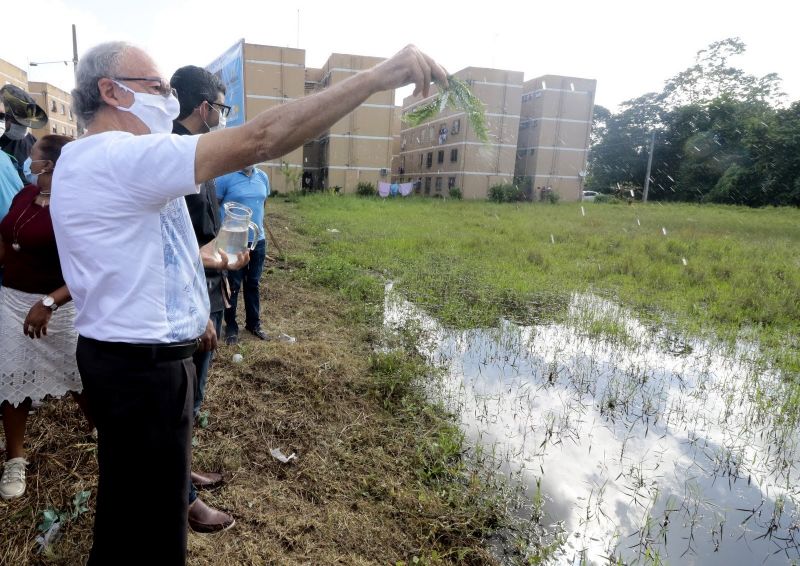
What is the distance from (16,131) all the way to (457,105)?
125 inches

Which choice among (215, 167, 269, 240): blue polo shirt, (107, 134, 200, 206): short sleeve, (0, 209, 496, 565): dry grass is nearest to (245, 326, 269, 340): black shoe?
(0, 209, 496, 565): dry grass

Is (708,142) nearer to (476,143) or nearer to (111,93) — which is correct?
(476,143)

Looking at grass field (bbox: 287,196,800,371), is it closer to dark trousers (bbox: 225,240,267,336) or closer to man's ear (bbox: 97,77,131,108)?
dark trousers (bbox: 225,240,267,336)

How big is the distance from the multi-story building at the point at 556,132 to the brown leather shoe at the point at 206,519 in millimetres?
34323

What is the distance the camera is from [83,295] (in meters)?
1.34

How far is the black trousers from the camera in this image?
4.38 feet

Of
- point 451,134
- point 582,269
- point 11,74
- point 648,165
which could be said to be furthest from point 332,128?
point 582,269

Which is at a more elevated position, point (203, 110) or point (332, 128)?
point (332, 128)

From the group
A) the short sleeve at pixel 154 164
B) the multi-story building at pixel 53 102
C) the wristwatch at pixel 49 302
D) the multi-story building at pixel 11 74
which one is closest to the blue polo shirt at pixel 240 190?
the wristwatch at pixel 49 302

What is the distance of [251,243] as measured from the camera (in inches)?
177

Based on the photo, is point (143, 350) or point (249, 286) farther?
point (249, 286)

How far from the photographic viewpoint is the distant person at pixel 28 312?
2.21 m

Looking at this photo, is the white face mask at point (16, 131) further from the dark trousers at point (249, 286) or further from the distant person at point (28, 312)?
the dark trousers at point (249, 286)

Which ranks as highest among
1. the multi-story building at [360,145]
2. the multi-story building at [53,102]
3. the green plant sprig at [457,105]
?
the multi-story building at [53,102]
